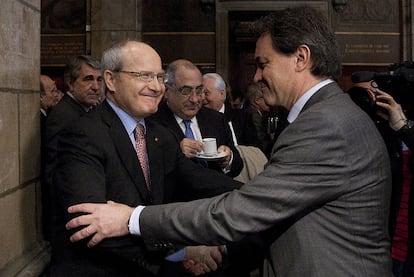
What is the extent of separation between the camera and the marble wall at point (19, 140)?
2428 mm

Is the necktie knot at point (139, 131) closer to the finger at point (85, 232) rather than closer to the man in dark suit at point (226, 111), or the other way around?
the finger at point (85, 232)

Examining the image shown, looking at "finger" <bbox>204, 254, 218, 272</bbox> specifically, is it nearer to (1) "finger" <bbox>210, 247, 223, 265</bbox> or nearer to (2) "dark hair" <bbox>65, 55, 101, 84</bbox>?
(1) "finger" <bbox>210, 247, 223, 265</bbox>

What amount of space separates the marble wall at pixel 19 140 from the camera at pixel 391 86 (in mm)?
1711

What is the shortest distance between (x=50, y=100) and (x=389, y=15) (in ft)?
22.1

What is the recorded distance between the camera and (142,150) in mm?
2359

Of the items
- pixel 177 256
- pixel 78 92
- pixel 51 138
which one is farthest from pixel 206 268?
pixel 78 92

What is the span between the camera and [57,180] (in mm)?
2045

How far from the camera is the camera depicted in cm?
284

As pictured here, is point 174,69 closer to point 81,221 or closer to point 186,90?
point 186,90

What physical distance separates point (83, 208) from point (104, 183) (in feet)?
0.67

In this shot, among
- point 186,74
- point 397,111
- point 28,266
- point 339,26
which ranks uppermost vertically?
point 339,26

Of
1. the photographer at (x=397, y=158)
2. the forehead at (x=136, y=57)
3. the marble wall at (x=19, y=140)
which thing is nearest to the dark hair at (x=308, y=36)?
the forehead at (x=136, y=57)

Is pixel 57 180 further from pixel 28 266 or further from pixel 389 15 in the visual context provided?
pixel 389 15

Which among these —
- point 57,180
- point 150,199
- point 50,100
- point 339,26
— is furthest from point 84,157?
point 339,26
